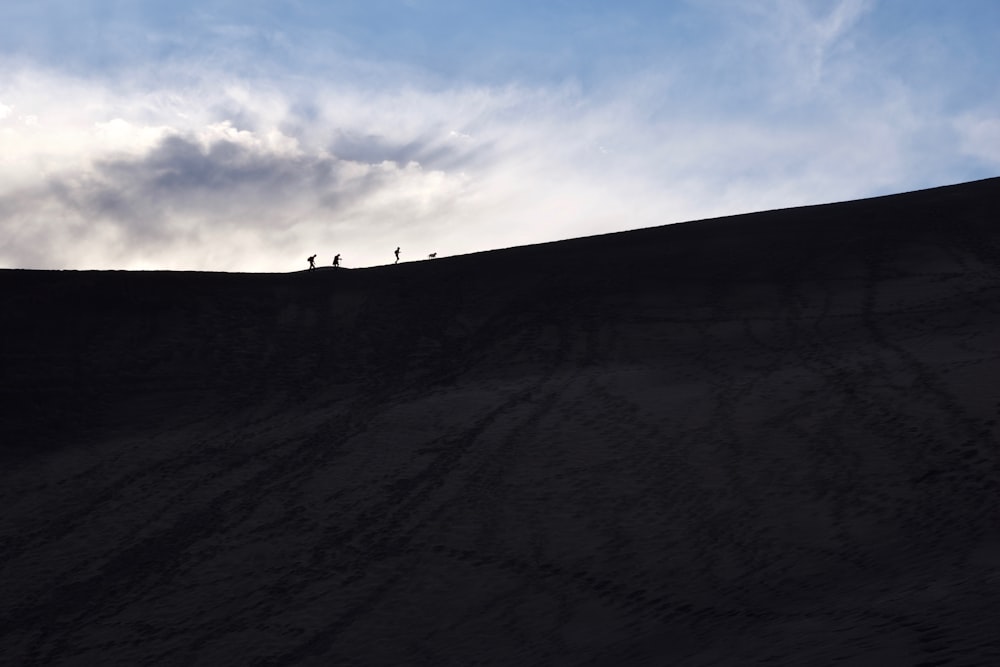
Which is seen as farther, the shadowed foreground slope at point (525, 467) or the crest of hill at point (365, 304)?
the crest of hill at point (365, 304)

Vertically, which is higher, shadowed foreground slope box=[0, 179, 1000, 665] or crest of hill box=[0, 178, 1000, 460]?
crest of hill box=[0, 178, 1000, 460]

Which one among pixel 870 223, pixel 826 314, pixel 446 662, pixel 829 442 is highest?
pixel 870 223

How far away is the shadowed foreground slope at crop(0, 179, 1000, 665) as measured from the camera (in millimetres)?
6012

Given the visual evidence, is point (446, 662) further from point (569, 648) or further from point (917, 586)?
point (917, 586)

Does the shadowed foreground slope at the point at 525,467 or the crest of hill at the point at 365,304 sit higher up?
the crest of hill at the point at 365,304

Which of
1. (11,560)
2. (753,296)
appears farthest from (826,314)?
(11,560)

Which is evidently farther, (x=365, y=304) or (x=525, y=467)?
(x=365, y=304)

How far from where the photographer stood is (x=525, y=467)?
9.14 metres

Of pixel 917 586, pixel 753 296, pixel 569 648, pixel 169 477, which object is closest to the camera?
pixel 917 586

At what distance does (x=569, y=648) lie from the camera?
224 inches

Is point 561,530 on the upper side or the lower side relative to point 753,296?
lower

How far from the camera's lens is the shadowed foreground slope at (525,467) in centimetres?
601

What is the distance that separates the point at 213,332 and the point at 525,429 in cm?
789

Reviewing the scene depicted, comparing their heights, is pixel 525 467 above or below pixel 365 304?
below
